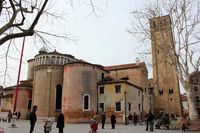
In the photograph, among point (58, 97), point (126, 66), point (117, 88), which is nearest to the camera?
point (117, 88)

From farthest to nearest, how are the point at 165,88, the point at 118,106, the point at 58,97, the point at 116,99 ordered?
the point at 165,88 → the point at 58,97 → the point at 116,99 → the point at 118,106

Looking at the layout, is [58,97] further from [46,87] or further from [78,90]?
[78,90]

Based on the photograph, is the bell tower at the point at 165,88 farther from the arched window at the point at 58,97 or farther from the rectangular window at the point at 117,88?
the arched window at the point at 58,97

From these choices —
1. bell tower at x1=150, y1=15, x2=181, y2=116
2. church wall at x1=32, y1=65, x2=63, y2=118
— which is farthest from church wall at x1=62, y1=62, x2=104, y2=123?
bell tower at x1=150, y1=15, x2=181, y2=116

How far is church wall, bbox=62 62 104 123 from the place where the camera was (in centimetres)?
3731

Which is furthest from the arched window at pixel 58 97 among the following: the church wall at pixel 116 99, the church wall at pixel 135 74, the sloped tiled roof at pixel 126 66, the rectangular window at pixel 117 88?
the sloped tiled roof at pixel 126 66

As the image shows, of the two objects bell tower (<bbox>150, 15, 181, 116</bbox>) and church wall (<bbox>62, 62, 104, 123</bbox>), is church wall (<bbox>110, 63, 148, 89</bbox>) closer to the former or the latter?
bell tower (<bbox>150, 15, 181, 116</bbox>)

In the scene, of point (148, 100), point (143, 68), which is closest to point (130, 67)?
point (143, 68)

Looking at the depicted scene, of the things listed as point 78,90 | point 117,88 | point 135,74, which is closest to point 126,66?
point 135,74

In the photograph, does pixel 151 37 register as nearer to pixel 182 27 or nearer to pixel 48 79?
pixel 182 27

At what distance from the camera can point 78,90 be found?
38.1m

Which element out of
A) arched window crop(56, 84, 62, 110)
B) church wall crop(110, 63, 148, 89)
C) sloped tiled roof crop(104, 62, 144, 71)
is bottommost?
arched window crop(56, 84, 62, 110)

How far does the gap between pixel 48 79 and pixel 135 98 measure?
15.3 metres

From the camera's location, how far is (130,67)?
52281 millimetres
